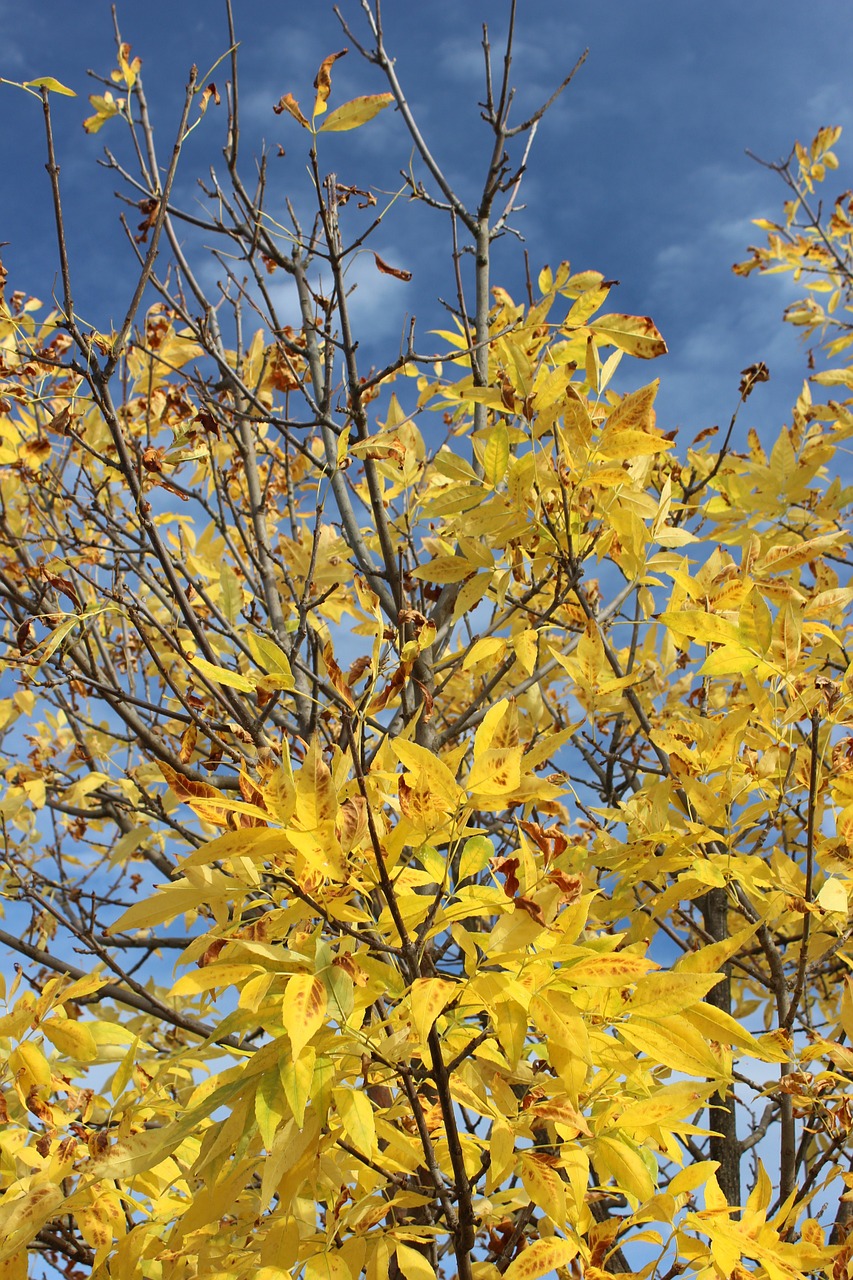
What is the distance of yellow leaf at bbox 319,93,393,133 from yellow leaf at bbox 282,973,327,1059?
166cm

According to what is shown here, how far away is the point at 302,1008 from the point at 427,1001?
12 cm

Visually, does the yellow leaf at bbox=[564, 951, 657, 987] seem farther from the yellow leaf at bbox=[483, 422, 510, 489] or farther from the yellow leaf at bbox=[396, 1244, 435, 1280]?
the yellow leaf at bbox=[483, 422, 510, 489]

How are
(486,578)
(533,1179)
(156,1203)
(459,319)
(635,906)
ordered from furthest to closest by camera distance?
(459,319)
(486,578)
(635,906)
(156,1203)
(533,1179)

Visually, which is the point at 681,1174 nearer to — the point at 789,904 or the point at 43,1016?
the point at 789,904

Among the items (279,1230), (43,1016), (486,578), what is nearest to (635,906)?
(486,578)

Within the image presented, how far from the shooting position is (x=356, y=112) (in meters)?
→ 1.86

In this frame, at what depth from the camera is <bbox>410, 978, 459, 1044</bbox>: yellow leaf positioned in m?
0.84

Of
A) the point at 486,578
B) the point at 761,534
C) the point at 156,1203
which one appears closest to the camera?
the point at 156,1203

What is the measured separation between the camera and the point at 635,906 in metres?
1.70

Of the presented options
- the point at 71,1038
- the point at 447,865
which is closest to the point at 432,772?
the point at 447,865

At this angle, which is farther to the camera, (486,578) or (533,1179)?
(486,578)

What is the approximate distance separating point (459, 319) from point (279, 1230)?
2.26m

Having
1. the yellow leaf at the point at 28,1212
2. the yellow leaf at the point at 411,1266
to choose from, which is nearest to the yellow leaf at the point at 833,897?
the yellow leaf at the point at 411,1266

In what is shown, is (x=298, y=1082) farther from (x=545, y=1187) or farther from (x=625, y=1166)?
(x=625, y=1166)
